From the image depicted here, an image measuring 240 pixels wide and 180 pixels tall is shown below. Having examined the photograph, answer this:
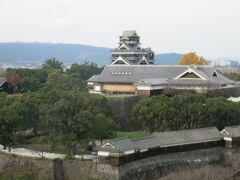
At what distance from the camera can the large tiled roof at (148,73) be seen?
113 feet

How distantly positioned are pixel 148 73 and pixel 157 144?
568 inches

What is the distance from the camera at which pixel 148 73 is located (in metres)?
36.6

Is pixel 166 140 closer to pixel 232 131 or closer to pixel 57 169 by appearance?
pixel 232 131

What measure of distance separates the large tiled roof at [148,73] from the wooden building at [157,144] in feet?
31.2

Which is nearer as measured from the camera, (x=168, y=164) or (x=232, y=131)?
(x=168, y=164)

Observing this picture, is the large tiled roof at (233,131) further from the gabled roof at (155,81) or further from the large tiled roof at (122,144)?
the gabled roof at (155,81)

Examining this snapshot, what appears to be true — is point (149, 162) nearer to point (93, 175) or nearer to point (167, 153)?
point (167, 153)

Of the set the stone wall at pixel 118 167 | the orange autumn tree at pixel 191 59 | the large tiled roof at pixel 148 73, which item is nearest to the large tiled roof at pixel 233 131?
the stone wall at pixel 118 167

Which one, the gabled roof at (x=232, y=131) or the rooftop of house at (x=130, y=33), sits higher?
the rooftop of house at (x=130, y=33)

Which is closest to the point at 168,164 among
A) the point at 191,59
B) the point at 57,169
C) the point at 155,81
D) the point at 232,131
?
the point at 232,131

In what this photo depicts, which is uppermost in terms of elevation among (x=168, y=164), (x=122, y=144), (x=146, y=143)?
(x=122, y=144)

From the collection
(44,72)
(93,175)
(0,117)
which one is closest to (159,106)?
(93,175)

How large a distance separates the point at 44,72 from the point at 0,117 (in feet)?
63.4

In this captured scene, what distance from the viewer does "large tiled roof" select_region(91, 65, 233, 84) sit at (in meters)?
34.5
